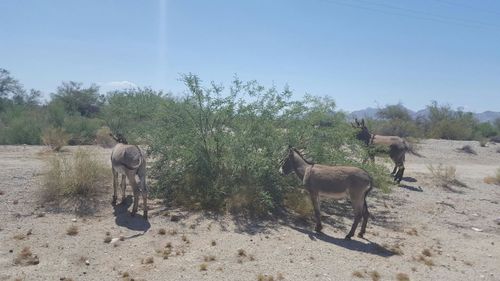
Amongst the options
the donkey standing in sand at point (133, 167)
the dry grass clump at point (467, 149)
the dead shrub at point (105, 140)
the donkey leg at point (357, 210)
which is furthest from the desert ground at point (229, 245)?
the dry grass clump at point (467, 149)

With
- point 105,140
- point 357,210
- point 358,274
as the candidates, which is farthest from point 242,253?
point 105,140

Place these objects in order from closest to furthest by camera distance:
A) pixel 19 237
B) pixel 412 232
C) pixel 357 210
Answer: pixel 19 237
pixel 357 210
pixel 412 232

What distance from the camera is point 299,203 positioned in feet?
35.6

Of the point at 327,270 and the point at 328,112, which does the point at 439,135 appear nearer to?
the point at 328,112

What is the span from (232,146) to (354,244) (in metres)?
3.57

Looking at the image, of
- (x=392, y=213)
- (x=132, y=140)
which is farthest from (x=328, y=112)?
(x=132, y=140)

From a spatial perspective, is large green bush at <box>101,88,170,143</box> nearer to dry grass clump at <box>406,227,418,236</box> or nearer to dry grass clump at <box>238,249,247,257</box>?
dry grass clump at <box>238,249,247,257</box>

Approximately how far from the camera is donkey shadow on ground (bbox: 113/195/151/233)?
9.32 meters

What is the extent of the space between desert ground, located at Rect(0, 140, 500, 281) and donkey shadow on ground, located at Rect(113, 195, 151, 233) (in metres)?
0.02

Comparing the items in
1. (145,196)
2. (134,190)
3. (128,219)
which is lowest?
(128,219)

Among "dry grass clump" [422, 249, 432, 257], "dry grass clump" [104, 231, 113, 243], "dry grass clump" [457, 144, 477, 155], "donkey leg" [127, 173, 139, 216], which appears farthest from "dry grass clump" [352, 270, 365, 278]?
"dry grass clump" [457, 144, 477, 155]

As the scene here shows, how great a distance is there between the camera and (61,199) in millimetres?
10375

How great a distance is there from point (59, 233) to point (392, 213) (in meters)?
8.03

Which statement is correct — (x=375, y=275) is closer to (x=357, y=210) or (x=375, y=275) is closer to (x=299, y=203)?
(x=357, y=210)
